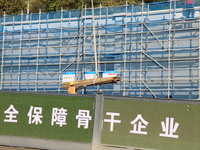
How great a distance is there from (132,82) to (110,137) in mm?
15199

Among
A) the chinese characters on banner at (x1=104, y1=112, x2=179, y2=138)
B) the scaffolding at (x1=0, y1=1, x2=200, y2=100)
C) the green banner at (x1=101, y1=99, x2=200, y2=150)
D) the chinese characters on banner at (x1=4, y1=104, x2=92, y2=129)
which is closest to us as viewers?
the green banner at (x1=101, y1=99, x2=200, y2=150)

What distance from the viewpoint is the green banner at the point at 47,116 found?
9.13 meters

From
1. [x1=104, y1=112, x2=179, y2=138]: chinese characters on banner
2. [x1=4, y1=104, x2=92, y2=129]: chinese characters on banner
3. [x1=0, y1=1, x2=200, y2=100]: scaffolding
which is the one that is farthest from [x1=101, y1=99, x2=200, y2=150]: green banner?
[x1=0, y1=1, x2=200, y2=100]: scaffolding

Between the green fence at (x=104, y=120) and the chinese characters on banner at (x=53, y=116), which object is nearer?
the green fence at (x=104, y=120)

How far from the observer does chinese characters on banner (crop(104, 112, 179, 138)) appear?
8.28 metres

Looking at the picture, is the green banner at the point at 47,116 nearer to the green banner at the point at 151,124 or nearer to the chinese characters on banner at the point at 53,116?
the chinese characters on banner at the point at 53,116

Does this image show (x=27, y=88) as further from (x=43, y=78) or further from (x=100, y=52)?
(x=100, y=52)

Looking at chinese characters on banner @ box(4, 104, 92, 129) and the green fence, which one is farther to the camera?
chinese characters on banner @ box(4, 104, 92, 129)

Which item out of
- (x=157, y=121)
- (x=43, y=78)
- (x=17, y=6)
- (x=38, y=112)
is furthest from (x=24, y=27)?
(x=157, y=121)

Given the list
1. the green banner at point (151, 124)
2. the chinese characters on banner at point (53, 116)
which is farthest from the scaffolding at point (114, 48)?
the chinese characters on banner at point (53, 116)

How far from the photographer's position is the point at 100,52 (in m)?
25.3

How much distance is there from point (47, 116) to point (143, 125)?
2661mm

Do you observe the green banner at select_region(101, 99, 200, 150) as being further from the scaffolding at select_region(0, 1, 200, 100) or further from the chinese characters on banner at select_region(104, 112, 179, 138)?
the scaffolding at select_region(0, 1, 200, 100)

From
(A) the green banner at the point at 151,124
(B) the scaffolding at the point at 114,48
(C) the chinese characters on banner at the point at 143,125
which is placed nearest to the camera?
Result: (A) the green banner at the point at 151,124
